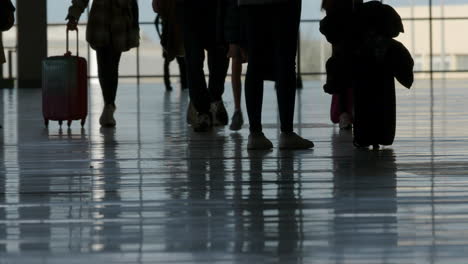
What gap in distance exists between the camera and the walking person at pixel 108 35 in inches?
389

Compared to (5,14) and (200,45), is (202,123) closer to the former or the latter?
(200,45)

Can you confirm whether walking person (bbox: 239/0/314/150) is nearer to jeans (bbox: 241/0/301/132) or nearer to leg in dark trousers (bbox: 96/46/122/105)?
jeans (bbox: 241/0/301/132)

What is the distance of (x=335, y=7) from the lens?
7867 millimetres

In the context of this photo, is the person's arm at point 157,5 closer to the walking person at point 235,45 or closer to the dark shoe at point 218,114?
the walking person at point 235,45

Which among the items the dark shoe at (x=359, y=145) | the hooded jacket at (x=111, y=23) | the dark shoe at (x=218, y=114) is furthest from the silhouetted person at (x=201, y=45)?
the dark shoe at (x=359, y=145)

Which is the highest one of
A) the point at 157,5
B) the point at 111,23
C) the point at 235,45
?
the point at 157,5

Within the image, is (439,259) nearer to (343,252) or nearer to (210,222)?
(343,252)

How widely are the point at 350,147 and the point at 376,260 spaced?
13.4 ft

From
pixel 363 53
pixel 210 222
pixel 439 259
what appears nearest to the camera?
pixel 439 259

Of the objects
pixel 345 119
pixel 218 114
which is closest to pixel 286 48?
pixel 345 119

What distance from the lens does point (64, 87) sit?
32.6 ft

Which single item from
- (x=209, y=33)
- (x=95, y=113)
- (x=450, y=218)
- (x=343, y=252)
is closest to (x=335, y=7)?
(x=209, y=33)

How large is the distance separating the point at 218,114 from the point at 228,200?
4802mm

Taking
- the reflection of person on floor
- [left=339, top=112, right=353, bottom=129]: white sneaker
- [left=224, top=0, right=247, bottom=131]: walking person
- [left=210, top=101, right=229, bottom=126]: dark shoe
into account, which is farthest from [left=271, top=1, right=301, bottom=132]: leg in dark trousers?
[left=210, top=101, right=229, bottom=126]: dark shoe
